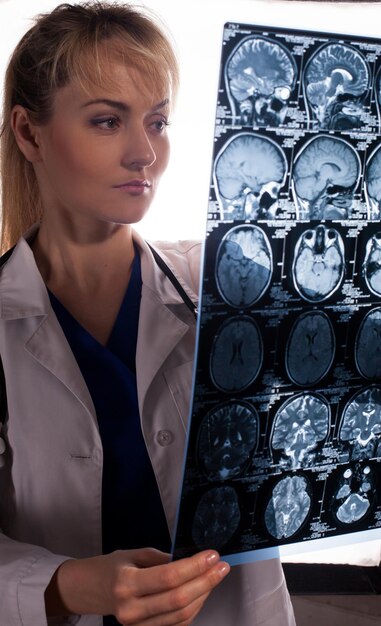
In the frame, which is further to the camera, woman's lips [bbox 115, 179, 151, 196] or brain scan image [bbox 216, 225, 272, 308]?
woman's lips [bbox 115, 179, 151, 196]

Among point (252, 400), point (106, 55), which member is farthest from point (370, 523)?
point (106, 55)

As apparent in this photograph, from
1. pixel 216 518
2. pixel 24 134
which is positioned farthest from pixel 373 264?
pixel 24 134

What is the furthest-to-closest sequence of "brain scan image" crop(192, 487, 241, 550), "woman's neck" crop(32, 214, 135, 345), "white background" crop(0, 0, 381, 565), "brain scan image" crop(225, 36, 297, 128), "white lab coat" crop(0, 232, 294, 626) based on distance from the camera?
"white background" crop(0, 0, 381, 565) < "woman's neck" crop(32, 214, 135, 345) < "white lab coat" crop(0, 232, 294, 626) < "brain scan image" crop(192, 487, 241, 550) < "brain scan image" crop(225, 36, 297, 128)

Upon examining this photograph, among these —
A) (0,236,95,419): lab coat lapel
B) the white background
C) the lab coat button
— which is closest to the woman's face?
(0,236,95,419): lab coat lapel

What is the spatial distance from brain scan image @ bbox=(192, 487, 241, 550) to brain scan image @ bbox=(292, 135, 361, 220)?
255 mm

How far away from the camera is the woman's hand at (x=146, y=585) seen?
2.15 feet

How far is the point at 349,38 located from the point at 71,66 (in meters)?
0.40

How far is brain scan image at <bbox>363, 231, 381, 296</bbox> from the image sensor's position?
2.22ft

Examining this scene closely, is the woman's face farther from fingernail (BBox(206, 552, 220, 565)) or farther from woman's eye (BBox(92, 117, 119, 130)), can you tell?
fingernail (BBox(206, 552, 220, 565))

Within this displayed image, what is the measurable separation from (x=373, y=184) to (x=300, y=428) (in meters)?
0.23

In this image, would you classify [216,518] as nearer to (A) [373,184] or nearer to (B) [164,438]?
(B) [164,438]

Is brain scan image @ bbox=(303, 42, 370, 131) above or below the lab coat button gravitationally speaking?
above

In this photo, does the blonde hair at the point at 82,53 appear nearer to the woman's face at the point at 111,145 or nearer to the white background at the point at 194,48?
the woman's face at the point at 111,145

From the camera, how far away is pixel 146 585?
0.66m
